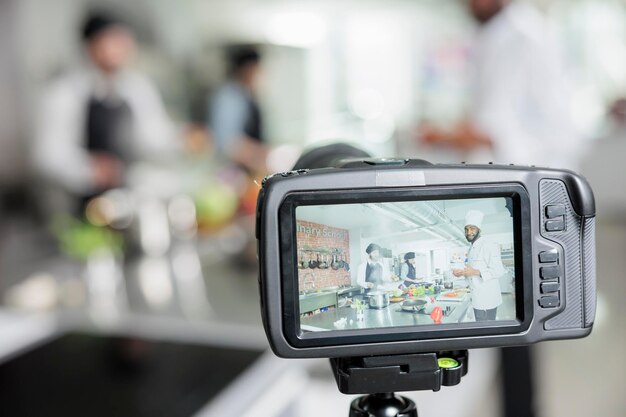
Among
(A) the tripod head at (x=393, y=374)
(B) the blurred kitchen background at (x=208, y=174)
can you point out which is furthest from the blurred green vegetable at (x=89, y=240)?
(A) the tripod head at (x=393, y=374)

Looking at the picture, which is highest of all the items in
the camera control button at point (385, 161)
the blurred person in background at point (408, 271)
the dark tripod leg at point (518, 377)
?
the camera control button at point (385, 161)

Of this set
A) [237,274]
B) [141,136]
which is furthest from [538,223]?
[141,136]

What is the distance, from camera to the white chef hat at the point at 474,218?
0.61 m

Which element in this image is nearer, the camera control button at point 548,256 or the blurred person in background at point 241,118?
the camera control button at point 548,256

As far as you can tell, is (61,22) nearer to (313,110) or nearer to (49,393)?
(313,110)

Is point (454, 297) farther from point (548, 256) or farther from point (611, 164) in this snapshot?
point (611, 164)

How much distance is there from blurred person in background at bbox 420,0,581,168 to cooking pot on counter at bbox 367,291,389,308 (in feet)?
4.29

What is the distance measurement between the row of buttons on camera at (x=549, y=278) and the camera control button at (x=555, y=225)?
20 millimetres

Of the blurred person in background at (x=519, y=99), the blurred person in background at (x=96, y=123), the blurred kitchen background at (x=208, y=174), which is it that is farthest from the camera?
the blurred person in background at (x=96, y=123)

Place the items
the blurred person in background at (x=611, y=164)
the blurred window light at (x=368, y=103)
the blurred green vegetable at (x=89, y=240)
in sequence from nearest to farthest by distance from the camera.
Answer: the blurred green vegetable at (x=89, y=240) → the blurred person in background at (x=611, y=164) → the blurred window light at (x=368, y=103)

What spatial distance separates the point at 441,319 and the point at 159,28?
5.25 metres

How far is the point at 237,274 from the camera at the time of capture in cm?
342

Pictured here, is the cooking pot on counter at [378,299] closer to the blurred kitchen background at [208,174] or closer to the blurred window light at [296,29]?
the blurred kitchen background at [208,174]

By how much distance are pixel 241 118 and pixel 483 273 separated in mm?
4035
